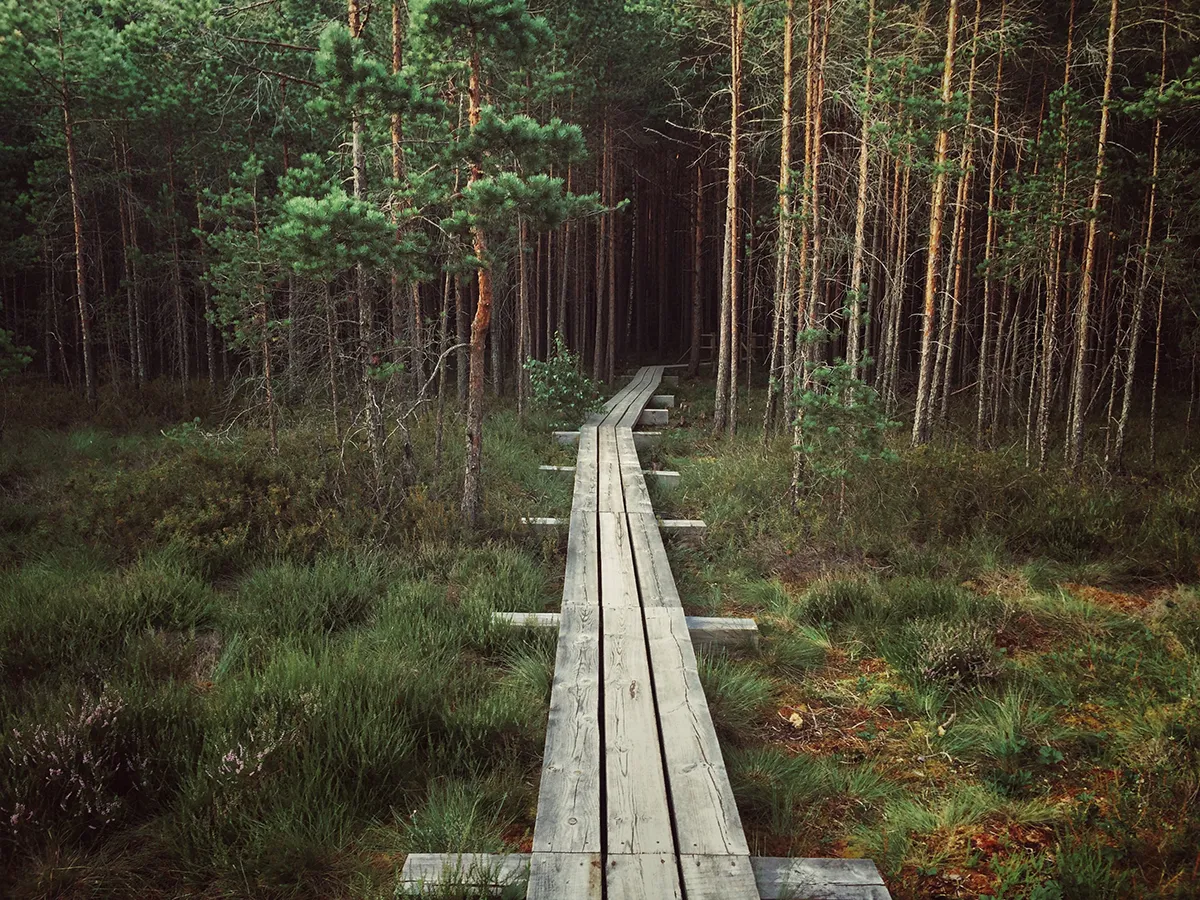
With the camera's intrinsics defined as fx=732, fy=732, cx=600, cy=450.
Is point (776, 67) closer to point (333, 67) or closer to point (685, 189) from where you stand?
point (333, 67)

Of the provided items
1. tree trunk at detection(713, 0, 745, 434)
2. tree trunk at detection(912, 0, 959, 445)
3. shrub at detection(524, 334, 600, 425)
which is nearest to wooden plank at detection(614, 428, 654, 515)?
shrub at detection(524, 334, 600, 425)

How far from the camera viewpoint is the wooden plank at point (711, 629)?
549 cm

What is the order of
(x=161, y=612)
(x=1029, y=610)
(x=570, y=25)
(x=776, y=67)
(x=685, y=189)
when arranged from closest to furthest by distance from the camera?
(x=161, y=612), (x=1029, y=610), (x=776, y=67), (x=570, y=25), (x=685, y=189)

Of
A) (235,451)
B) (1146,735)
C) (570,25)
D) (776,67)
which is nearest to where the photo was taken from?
(1146,735)

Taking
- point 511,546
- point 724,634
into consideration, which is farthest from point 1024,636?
point 511,546

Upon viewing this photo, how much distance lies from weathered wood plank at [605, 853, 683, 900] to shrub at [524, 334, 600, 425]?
11186 millimetres

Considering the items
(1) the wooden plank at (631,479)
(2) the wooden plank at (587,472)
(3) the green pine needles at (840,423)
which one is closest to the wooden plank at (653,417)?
(2) the wooden plank at (587,472)

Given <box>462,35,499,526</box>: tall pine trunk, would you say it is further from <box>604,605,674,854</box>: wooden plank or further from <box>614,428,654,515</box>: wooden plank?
<box>604,605,674,854</box>: wooden plank

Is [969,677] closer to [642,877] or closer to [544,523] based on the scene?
[642,877]

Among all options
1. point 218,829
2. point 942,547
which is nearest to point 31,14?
point 218,829

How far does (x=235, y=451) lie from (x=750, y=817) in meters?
7.67

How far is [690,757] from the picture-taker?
3.70 m

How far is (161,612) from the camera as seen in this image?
5.54 meters

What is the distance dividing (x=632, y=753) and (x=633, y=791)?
302 millimetres
